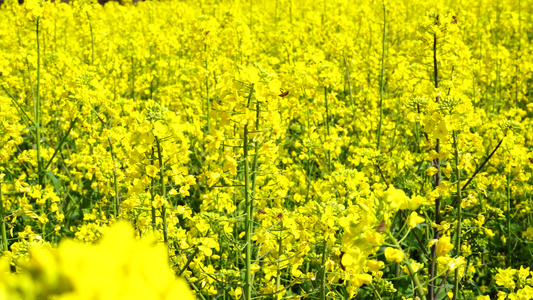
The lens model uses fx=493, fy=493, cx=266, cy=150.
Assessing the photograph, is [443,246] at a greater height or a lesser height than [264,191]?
greater

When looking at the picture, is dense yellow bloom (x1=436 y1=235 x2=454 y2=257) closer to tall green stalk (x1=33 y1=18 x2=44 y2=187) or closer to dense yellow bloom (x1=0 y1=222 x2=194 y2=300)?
dense yellow bloom (x1=0 y1=222 x2=194 y2=300)

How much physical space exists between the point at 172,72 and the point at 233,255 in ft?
14.3

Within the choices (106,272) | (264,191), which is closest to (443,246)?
(106,272)

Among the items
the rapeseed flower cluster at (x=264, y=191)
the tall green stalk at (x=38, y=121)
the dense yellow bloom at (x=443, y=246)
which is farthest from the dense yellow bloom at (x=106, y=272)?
the tall green stalk at (x=38, y=121)

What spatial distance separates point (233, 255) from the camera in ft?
9.90

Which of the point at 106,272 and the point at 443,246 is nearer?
the point at 106,272

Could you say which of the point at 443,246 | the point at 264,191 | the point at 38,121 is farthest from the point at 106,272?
the point at 38,121

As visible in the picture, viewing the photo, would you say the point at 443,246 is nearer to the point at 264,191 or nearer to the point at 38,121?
the point at 264,191

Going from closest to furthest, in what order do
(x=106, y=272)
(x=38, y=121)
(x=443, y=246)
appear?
(x=106, y=272) → (x=443, y=246) → (x=38, y=121)

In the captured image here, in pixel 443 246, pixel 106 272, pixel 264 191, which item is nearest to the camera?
pixel 106 272

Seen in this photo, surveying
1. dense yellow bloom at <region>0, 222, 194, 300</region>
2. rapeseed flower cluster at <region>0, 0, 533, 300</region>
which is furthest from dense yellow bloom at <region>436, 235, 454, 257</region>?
dense yellow bloom at <region>0, 222, 194, 300</region>

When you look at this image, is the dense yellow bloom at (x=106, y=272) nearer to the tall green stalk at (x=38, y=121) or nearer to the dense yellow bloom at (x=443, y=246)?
the dense yellow bloom at (x=443, y=246)

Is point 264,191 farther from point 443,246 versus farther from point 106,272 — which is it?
point 106,272

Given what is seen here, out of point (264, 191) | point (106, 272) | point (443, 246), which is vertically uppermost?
point (106, 272)
